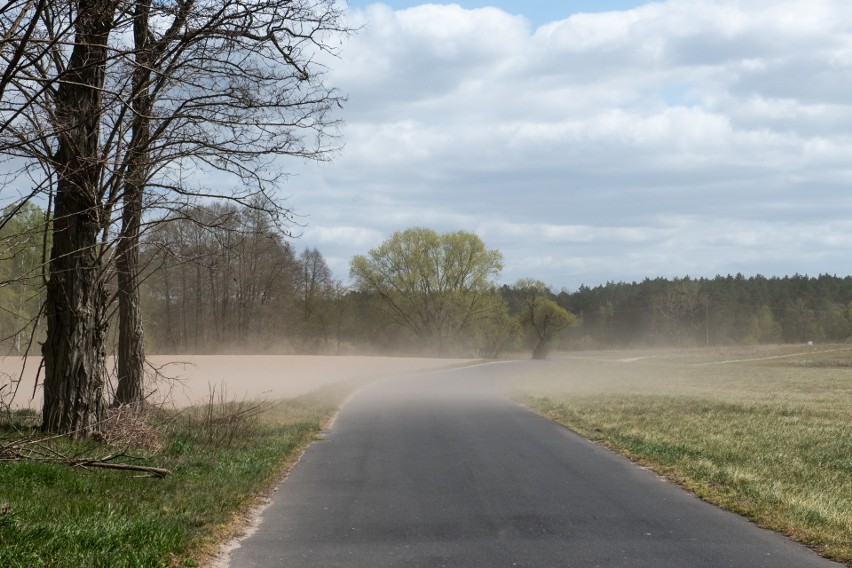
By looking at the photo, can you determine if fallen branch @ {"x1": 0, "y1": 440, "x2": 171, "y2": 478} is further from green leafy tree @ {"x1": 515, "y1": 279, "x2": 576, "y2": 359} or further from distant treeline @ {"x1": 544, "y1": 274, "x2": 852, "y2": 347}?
distant treeline @ {"x1": 544, "y1": 274, "x2": 852, "y2": 347}

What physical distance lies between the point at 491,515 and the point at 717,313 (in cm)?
12894

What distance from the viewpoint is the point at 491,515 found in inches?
324

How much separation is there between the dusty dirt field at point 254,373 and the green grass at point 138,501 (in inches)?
453

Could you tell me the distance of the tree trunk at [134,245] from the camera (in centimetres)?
1207

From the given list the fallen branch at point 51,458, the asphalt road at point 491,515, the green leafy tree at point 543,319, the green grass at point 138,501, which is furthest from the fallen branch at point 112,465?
the green leafy tree at point 543,319

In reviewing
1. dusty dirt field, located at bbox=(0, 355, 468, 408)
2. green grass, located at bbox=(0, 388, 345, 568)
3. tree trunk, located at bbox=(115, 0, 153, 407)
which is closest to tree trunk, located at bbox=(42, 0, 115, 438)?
tree trunk, located at bbox=(115, 0, 153, 407)

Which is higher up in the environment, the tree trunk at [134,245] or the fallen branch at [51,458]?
the tree trunk at [134,245]

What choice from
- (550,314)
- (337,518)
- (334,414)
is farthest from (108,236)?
(550,314)

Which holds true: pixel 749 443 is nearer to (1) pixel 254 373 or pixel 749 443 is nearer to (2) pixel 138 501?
(2) pixel 138 501

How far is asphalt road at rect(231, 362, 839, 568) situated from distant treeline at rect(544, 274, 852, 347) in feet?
355

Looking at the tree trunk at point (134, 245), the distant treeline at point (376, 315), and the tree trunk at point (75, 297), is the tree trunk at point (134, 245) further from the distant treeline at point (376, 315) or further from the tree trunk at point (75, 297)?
the distant treeline at point (376, 315)

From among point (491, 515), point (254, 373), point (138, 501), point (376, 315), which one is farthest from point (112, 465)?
point (376, 315)

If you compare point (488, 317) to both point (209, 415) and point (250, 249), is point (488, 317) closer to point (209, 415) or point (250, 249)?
point (250, 249)

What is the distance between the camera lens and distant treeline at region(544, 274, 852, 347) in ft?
398
